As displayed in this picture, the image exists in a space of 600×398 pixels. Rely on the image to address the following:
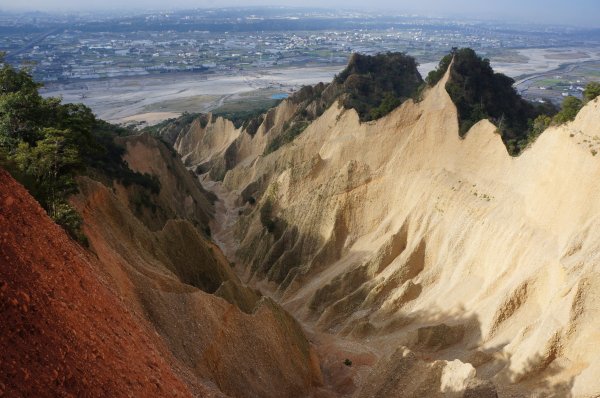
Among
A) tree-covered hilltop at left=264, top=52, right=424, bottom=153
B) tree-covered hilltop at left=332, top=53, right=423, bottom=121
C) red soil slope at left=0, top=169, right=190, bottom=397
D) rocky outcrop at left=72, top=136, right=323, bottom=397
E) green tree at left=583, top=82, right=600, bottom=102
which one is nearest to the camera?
red soil slope at left=0, top=169, right=190, bottom=397

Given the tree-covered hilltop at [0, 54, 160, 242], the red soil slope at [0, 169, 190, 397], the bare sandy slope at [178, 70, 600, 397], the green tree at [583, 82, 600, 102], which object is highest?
the green tree at [583, 82, 600, 102]

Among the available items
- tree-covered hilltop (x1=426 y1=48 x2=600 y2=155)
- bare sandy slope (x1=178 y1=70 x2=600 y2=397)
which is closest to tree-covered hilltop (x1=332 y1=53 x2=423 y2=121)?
bare sandy slope (x1=178 y1=70 x2=600 y2=397)

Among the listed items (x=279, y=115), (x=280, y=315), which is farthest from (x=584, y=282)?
(x=279, y=115)

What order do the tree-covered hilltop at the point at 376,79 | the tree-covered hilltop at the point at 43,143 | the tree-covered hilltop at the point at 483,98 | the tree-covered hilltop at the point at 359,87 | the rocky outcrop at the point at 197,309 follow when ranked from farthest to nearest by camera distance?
the tree-covered hilltop at the point at 359,87, the tree-covered hilltop at the point at 376,79, the tree-covered hilltop at the point at 483,98, the rocky outcrop at the point at 197,309, the tree-covered hilltop at the point at 43,143

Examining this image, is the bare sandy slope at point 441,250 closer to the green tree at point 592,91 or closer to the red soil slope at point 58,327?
the green tree at point 592,91

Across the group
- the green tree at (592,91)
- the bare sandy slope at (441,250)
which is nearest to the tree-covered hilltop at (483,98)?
the bare sandy slope at (441,250)

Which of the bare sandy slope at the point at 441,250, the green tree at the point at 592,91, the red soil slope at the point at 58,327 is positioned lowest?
the bare sandy slope at the point at 441,250

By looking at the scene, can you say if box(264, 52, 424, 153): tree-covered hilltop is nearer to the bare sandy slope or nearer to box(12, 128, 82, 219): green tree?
the bare sandy slope

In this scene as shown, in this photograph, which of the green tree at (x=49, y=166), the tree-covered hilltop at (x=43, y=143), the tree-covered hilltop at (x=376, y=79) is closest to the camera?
the tree-covered hilltop at (x=43, y=143)
